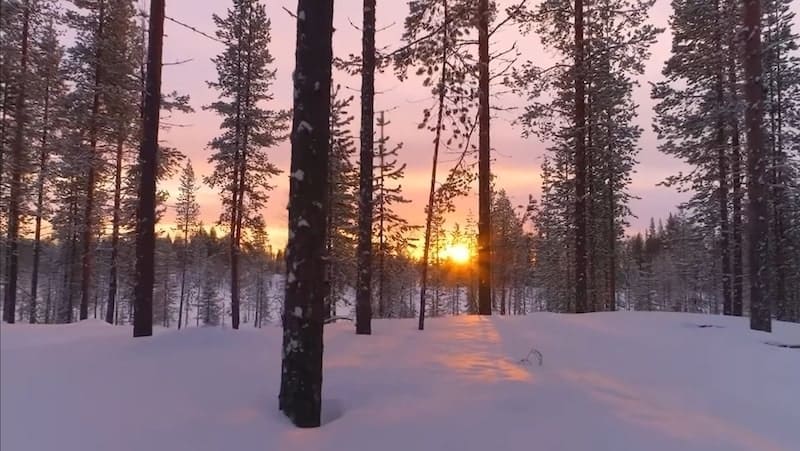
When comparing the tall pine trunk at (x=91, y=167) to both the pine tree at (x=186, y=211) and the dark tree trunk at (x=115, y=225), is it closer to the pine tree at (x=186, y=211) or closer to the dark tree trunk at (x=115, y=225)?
the dark tree trunk at (x=115, y=225)

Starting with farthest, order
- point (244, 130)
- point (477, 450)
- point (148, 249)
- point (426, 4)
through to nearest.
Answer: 1. point (244, 130)
2. point (426, 4)
3. point (148, 249)
4. point (477, 450)

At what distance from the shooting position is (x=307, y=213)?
4852 millimetres

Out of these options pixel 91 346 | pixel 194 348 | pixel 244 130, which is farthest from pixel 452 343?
pixel 244 130

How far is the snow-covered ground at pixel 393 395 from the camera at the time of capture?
12.3 feet

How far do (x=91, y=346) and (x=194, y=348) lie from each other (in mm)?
1834

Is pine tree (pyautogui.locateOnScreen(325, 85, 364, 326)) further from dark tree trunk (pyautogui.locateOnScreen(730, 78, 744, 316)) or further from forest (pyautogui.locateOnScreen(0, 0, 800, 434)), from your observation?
dark tree trunk (pyautogui.locateOnScreen(730, 78, 744, 316))

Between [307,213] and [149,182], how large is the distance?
606 centimetres

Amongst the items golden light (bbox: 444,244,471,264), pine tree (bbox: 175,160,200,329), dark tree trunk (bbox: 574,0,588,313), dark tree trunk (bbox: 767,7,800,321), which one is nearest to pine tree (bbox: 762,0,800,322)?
dark tree trunk (bbox: 767,7,800,321)

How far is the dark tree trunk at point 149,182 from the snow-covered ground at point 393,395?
2.13m

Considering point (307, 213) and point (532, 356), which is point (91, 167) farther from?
point (532, 356)

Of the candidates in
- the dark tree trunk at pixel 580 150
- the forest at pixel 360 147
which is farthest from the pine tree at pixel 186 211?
the dark tree trunk at pixel 580 150

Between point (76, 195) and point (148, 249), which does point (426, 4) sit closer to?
point (148, 249)

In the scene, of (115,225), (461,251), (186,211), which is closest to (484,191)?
(115,225)

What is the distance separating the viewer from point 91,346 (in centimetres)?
505
